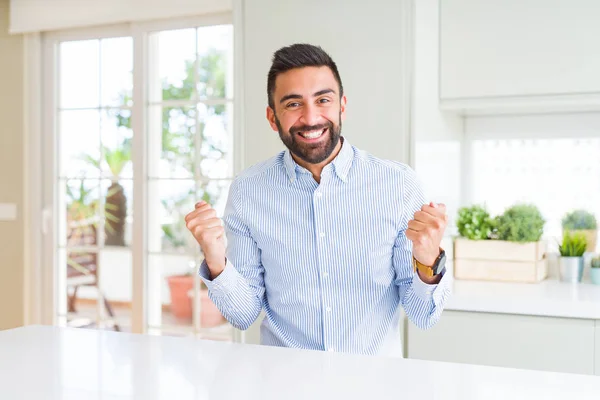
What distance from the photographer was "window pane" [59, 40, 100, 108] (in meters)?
3.99

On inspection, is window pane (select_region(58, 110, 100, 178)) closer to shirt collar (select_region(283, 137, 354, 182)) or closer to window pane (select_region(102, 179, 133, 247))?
window pane (select_region(102, 179, 133, 247))

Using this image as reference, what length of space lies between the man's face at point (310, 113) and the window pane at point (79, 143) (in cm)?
253

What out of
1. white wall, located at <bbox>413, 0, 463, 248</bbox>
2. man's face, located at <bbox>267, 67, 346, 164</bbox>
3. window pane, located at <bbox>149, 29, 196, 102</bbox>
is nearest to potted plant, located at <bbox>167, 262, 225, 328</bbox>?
window pane, located at <bbox>149, 29, 196, 102</bbox>

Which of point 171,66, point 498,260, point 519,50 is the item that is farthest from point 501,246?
point 171,66

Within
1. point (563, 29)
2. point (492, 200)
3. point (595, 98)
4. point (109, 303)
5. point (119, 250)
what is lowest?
point (109, 303)

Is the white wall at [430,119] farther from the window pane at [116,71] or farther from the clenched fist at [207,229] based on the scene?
the window pane at [116,71]

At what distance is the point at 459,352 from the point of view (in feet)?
8.07

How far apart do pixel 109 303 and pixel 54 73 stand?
133cm

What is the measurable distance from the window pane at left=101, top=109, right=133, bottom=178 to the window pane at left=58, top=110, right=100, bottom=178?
5 centimetres

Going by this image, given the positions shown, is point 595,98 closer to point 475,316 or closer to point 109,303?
point 475,316

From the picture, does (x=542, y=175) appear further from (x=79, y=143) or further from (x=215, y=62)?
(x=79, y=143)

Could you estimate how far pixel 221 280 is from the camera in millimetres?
1640

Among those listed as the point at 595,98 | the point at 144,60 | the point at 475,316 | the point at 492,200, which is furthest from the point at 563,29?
the point at 144,60

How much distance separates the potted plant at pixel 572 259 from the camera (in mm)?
2738
